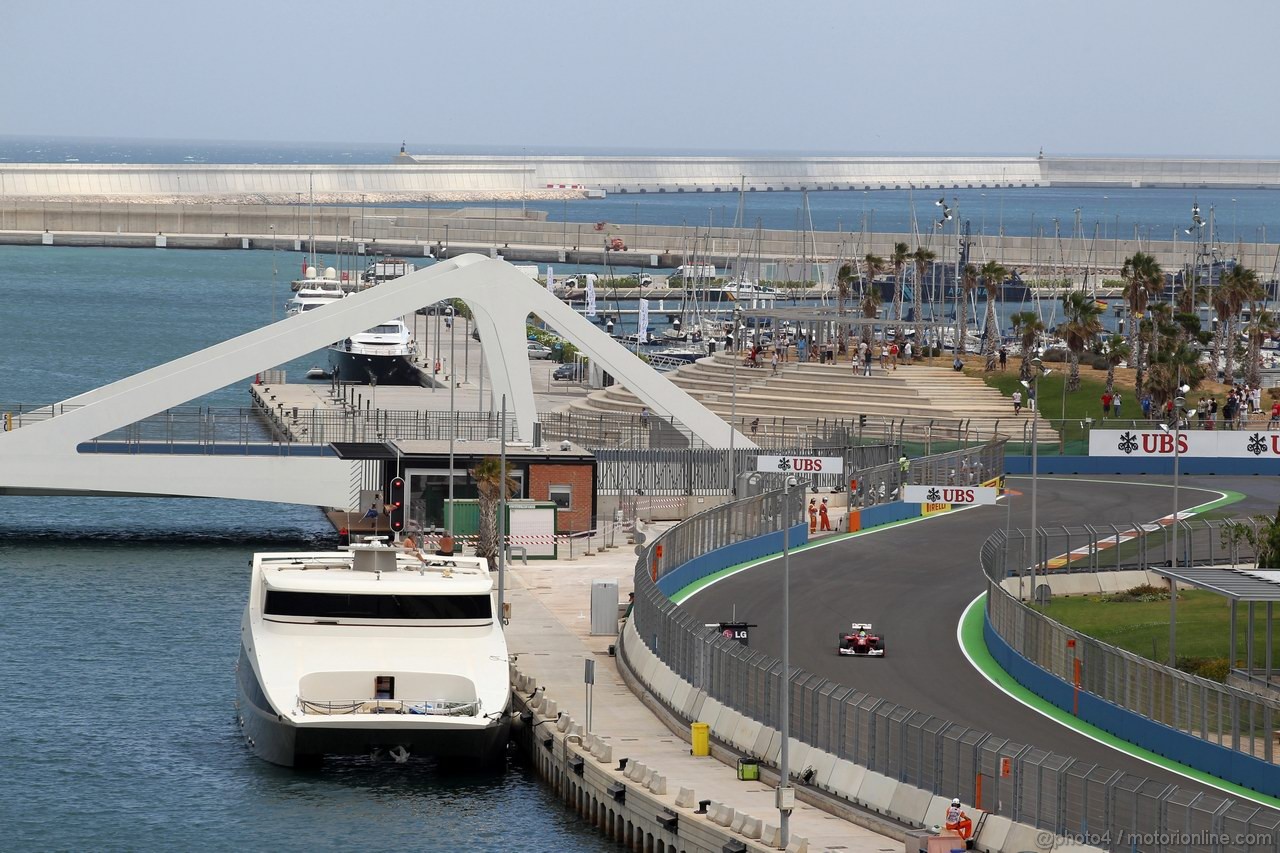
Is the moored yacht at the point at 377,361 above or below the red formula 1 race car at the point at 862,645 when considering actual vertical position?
above

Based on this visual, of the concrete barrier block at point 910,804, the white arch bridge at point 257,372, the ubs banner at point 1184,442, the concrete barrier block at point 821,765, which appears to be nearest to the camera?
the concrete barrier block at point 910,804

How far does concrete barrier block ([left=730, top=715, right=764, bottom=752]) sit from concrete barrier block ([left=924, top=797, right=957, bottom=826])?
5689 mm

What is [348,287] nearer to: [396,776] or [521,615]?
[521,615]

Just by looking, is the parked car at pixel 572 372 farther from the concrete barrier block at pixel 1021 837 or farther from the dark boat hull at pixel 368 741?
the concrete barrier block at pixel 1021 837

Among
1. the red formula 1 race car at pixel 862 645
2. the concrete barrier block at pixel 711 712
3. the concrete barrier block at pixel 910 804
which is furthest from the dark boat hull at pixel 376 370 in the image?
the concrete barrier block at pixel 910 804

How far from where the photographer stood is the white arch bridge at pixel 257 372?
70938 mm

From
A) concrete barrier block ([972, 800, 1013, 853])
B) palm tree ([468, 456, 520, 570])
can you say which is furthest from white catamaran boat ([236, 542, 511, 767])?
concrete barrier block ([972, 800, 1013, 853])

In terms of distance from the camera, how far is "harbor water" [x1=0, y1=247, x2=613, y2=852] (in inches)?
1641

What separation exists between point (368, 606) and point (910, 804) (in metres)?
16.0

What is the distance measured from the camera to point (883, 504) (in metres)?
73.9

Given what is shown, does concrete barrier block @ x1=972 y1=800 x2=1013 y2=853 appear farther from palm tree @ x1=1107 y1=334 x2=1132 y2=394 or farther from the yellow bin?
palm tree @ x1=1107 y1=334 x2=1132 y2=394

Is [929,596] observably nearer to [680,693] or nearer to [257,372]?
[680,693]

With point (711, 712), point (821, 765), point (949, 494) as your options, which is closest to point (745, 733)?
point (711, 712)

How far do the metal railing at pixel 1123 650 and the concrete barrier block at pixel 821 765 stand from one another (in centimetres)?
665
